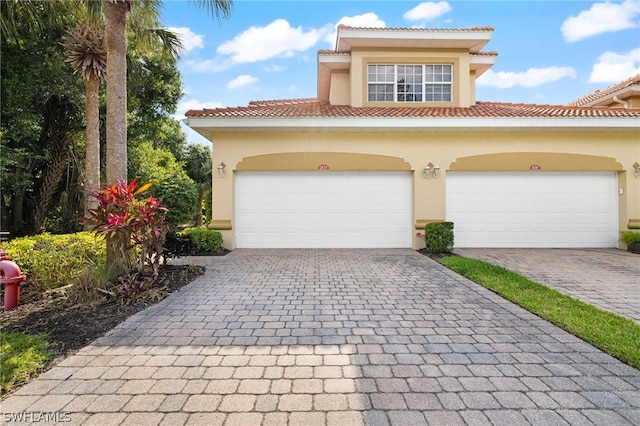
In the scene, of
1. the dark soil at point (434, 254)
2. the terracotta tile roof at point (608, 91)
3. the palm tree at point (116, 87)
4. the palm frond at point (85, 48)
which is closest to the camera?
the palm tree at point (116, 87)

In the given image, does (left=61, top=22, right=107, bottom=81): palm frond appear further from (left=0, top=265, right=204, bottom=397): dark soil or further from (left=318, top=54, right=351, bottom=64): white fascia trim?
(left=0, top=265, right=204, bottom=397): dark soil

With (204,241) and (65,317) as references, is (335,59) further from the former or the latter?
(65,317)

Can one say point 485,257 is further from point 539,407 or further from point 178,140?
point 178,140

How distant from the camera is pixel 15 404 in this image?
2.53 metres

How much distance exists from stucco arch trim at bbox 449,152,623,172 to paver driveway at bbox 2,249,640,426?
6.63 meters

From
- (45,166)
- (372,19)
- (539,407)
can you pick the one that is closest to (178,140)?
(45,166)

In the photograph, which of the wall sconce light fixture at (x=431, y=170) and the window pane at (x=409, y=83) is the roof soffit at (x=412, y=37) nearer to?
the window pane at (x=409, y=83)

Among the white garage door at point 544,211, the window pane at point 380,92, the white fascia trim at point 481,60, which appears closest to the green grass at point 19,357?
the white garage door at point 544,211

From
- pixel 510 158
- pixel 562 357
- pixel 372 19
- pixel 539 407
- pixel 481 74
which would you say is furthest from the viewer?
pixel 481 74

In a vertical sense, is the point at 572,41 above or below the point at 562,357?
above

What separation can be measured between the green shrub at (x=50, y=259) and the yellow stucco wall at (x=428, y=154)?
4.37m

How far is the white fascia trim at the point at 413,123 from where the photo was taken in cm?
989

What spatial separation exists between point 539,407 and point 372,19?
13.1 meters

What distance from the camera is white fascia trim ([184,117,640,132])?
9.89 m
